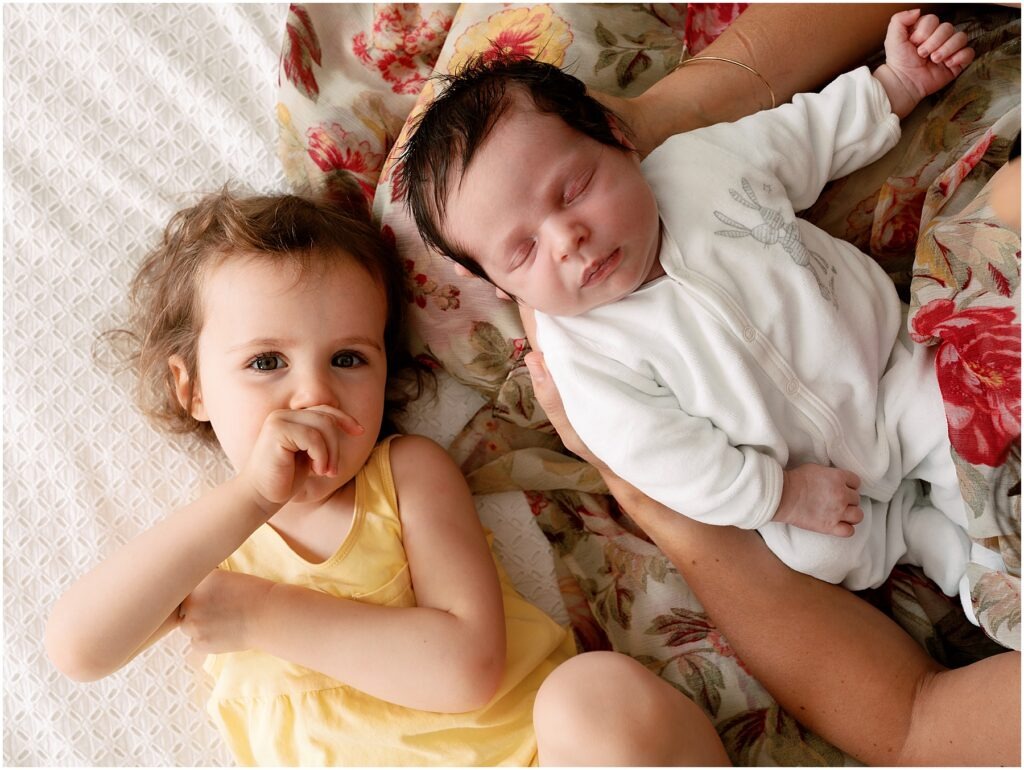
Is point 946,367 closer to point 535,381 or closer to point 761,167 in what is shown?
point 761,167

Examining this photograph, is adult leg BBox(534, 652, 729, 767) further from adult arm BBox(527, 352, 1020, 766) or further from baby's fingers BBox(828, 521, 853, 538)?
baby's fingers BBox(828, 521, 853, 538)

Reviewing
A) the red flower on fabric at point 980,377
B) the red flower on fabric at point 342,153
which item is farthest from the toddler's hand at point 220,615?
the red flower on fabric at point 980,377

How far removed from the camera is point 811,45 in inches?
53.0

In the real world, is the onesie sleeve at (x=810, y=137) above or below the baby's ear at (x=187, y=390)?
below

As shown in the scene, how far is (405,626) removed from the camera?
→ 4.13 ft

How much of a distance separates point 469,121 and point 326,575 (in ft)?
2.24

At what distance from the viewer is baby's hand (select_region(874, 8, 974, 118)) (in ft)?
4.18

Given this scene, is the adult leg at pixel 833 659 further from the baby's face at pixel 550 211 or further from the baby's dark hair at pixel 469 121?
the baby's dark hair at pixel 469 121

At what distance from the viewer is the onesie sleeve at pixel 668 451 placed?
3.82 ft

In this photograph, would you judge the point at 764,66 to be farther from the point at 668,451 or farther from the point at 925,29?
the point at 668,451

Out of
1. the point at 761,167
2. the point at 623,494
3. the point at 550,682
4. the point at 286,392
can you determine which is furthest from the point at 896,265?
the point at 286,392

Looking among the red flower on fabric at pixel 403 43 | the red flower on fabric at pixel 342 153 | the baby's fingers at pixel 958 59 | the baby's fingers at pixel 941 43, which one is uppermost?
the red flower on fabric at pixel 403 43

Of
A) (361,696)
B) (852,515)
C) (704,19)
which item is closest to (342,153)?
(704,19)

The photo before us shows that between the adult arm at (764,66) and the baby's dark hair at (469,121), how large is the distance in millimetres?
156
